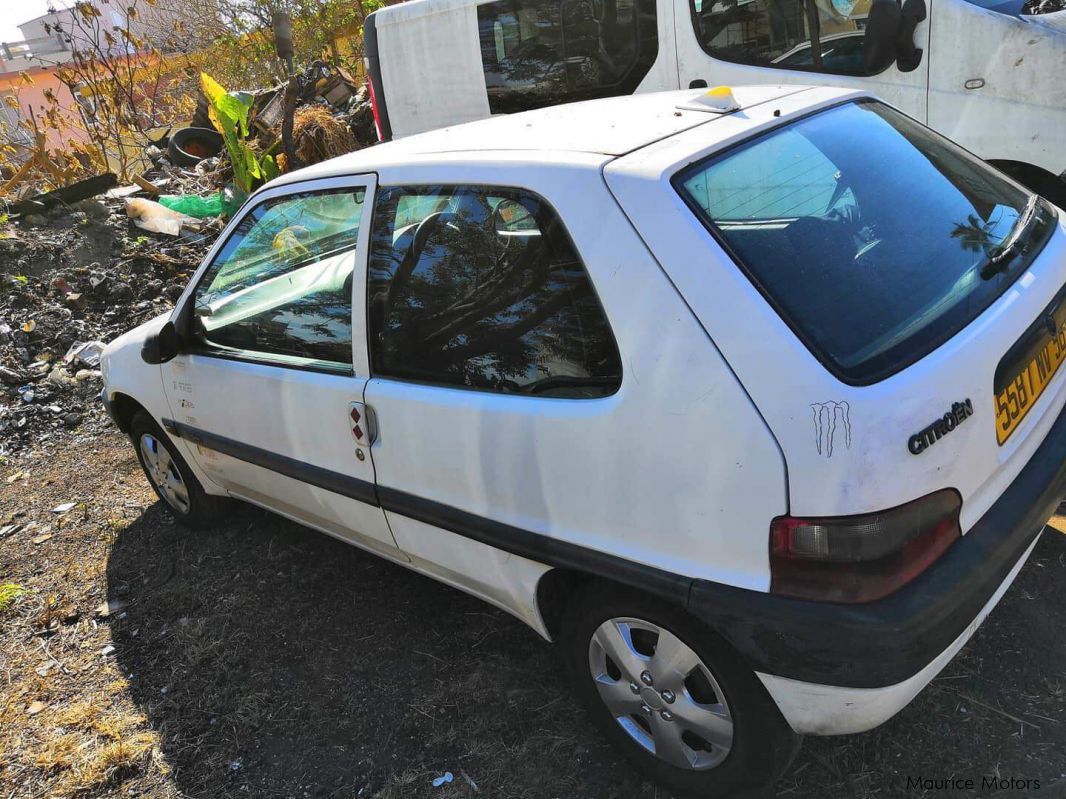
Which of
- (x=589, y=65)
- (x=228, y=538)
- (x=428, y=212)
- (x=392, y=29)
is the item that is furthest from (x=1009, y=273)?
(x=392, y=29)

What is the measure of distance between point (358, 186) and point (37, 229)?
6745mm

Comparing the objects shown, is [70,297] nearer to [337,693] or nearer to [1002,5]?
[337,693]

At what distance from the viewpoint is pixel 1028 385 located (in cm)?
194

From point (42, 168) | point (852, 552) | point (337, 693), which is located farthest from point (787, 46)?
point (42, 168)

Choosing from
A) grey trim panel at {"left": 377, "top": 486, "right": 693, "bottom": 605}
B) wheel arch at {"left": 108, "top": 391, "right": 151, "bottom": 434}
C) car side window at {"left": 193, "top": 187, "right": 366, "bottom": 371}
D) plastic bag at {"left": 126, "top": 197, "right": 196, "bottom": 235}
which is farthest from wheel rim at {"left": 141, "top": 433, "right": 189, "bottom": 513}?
plastic bag at {"left": 126, "top": 197, "right": 196, "bottom": 235}

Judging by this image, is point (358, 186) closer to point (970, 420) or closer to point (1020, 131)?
point (970, 420)

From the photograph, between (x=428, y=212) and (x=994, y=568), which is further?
(x=428, y=212)

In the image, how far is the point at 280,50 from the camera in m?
9.48

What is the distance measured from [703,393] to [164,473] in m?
3.15

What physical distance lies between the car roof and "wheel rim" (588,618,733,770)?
123 cm

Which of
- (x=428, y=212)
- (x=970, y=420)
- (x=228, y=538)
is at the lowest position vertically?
(x=228, y=538)

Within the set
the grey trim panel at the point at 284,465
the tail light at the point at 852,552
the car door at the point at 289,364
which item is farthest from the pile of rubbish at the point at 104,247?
the tail light at the point at 852,552

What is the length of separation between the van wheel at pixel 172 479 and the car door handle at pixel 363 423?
1603 mm

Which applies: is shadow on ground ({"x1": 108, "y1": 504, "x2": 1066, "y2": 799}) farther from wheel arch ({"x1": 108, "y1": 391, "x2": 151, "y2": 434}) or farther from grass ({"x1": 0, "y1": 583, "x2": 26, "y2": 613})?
wheel arch ({"x1": 108, "y1": 391, "x2": 151, "y2": 434})
